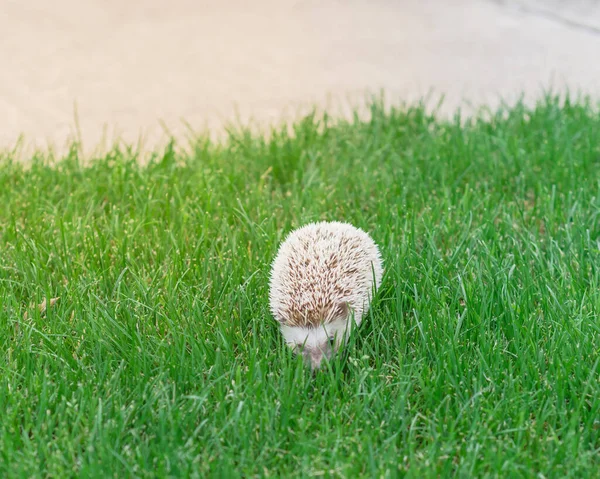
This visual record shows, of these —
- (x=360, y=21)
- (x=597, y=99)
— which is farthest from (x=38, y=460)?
(x=360, y=21)

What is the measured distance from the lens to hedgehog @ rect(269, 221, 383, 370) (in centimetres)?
284

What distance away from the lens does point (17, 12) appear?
22.7 ft

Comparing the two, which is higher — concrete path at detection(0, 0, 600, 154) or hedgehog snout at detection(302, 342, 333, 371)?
concrete path at detection(0, 0, 600, 154)

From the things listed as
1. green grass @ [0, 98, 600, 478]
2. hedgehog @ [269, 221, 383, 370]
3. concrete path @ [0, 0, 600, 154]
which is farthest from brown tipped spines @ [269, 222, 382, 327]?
concrete path @ [0, 0, 600, 154]

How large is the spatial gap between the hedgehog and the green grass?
0.09 metres

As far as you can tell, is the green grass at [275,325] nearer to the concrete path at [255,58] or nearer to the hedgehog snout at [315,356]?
the hedgehog snout at [315,356]

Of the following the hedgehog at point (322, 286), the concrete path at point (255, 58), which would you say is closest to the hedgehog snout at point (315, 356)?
the hedgehog at point (322, 286)

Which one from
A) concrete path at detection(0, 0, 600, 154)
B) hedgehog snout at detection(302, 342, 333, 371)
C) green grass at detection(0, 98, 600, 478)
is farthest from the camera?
concrete path at detection(0, 0, 600, 154)

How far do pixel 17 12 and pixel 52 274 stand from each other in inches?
171

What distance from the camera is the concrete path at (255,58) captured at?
19.2 ft

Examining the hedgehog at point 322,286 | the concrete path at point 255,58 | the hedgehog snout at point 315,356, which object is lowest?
the hedgehog snout at point 315,356

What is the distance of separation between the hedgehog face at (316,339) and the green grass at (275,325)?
0.06 metres

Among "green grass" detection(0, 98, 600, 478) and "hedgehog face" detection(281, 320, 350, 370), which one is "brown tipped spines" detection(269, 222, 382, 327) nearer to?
"hedgehog face" detection(281, 320, 350, 370)

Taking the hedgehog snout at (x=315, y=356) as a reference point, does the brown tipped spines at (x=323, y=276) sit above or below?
above
